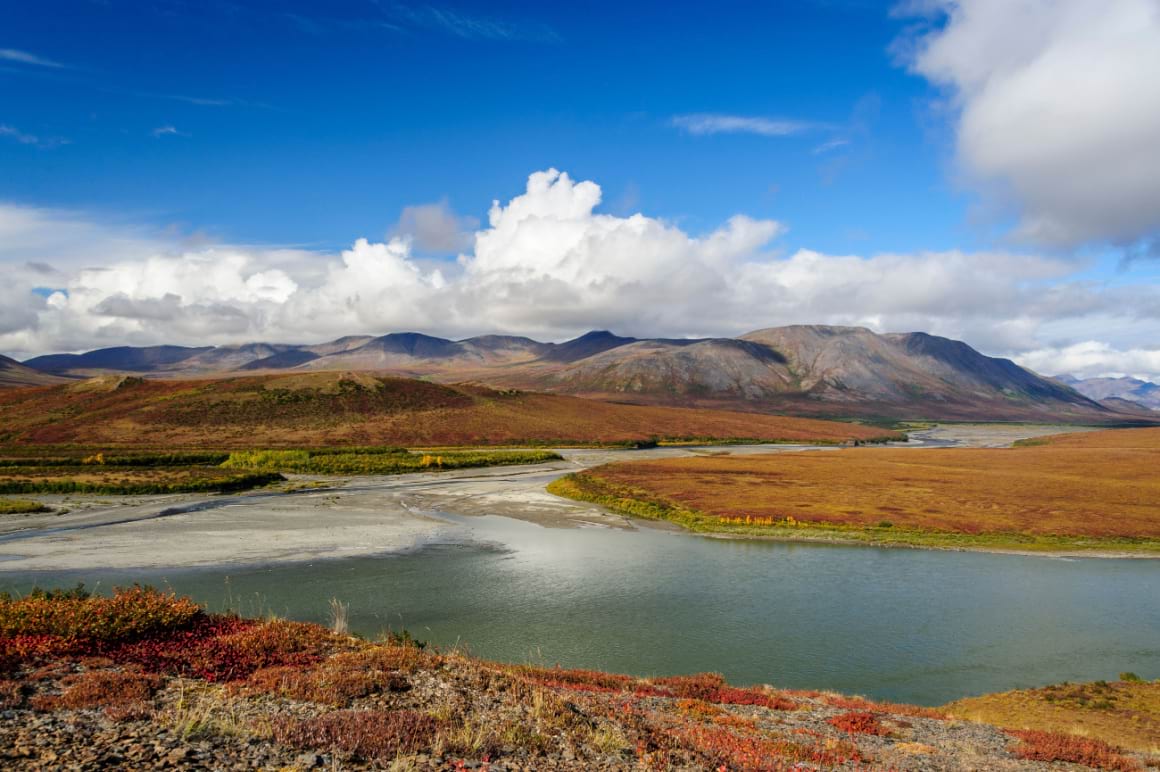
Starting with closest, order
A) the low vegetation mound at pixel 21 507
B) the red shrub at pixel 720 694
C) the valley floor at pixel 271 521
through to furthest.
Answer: the red shrub at pixel 720 694 → the valley floor at pixel 271 521 → the low vegetation mound at pixel 21 507

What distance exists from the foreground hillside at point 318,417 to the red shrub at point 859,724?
127m

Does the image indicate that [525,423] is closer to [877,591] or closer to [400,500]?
[400,500]

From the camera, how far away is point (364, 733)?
12023 millimetres

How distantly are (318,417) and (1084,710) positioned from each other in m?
150

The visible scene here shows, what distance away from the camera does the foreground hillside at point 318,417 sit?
13138cm

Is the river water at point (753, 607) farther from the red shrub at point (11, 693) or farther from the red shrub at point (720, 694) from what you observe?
the red shrub at point (11, 693)

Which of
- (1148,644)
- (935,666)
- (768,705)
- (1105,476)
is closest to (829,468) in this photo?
(1105,476)

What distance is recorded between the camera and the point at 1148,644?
32.7m

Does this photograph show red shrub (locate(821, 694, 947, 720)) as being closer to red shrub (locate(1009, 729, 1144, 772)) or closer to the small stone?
red shrub (locate(1009, 729, 1144, 772))

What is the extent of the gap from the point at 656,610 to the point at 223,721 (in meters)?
27.1

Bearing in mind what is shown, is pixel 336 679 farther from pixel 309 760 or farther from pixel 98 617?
pixel 98 617

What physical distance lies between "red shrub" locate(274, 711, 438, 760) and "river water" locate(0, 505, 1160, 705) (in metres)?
15.9

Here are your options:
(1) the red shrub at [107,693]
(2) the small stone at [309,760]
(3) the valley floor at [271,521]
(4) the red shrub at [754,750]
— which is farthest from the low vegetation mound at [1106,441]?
(1) the red shrub at [107,693]

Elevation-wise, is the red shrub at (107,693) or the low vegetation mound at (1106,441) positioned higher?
the red shrub at (107,693)
